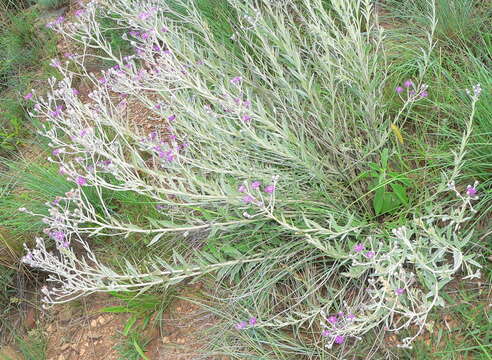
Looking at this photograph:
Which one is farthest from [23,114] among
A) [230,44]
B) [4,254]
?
[230,44]

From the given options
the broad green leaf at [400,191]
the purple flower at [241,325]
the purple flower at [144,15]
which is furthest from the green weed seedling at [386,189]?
the purple flower at [144,15]

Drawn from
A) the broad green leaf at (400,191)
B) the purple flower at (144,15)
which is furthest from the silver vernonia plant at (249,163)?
the broad green leaf at (400,191)

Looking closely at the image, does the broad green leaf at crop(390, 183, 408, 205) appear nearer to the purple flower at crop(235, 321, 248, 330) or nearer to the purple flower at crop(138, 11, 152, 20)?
the purple flower at crop(235, 321, 248, 330)

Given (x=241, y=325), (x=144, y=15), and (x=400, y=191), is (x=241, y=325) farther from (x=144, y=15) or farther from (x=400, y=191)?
(x=144, y=15)

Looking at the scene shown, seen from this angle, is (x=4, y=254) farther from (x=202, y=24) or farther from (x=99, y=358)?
(x=202, y=24)

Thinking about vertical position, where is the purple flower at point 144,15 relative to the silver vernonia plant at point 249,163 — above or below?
above

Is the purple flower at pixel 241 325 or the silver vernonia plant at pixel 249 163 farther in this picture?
the purple flower at pixel 241 325

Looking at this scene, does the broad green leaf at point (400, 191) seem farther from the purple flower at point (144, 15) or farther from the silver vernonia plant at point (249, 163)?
the purple flower at point (144, 15)

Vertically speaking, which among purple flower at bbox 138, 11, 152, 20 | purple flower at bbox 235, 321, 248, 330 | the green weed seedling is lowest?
purple flower at bbox 235, 321, 248, 330

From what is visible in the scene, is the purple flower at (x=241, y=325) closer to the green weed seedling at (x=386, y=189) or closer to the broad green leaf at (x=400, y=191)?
the green weed seedling at (x=386, y=189)

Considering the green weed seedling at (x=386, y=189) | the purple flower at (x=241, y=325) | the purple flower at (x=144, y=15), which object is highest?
the purple flower at (x=144, y=15)

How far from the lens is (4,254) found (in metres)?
2.96

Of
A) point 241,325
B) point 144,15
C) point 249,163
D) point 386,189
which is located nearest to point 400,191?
point 386,189

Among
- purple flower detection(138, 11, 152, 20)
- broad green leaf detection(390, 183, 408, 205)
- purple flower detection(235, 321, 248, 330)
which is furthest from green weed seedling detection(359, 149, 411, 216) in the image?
purple flower detection(138, 11, 152, 20)
